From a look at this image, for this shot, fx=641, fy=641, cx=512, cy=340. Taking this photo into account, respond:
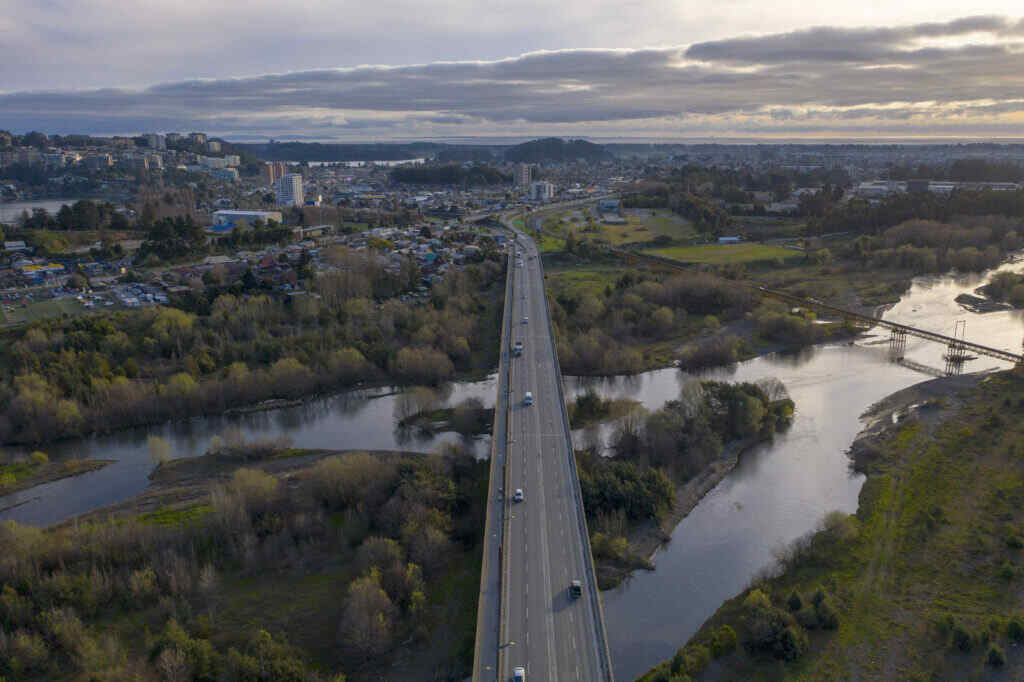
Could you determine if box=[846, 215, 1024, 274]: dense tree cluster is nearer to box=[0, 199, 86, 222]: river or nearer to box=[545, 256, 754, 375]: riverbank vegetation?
box=[545, 256, 754, 375]: riverbank vegetation

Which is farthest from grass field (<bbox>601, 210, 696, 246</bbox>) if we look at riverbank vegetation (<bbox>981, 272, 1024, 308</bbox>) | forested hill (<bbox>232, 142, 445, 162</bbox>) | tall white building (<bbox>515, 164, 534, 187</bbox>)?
forested hill (<bbox>232, 142, 445, 162</bbox>)

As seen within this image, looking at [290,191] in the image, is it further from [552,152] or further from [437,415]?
[552,152]

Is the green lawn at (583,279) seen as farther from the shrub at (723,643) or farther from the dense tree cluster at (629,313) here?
the shrub at (723,643)

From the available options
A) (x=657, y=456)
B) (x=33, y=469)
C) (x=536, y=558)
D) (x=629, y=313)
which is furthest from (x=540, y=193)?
(x=536, y=558)

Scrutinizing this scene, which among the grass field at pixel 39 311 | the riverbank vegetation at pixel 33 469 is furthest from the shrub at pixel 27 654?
the grass field at pixel 39 311

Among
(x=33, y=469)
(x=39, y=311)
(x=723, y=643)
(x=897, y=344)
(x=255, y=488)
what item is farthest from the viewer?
(x=897, y=344)

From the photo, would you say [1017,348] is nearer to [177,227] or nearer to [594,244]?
[594,244]
